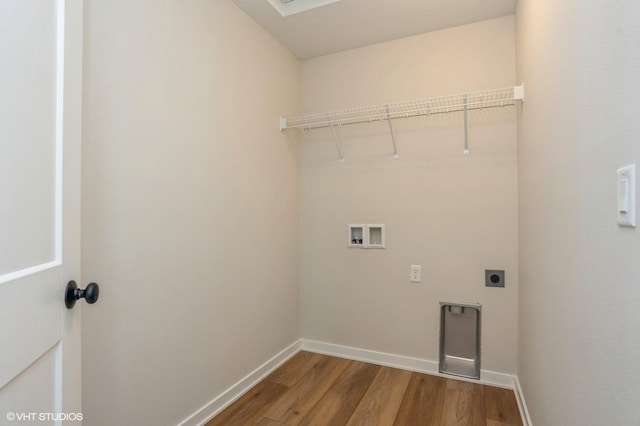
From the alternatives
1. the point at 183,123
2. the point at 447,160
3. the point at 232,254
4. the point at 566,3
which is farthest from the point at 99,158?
the point at 447,160

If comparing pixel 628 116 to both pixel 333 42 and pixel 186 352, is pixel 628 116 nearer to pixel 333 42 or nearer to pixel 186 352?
pixel 186 352

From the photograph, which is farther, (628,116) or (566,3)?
(566,3)

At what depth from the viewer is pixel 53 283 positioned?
816 millimetres

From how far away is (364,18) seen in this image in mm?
2189

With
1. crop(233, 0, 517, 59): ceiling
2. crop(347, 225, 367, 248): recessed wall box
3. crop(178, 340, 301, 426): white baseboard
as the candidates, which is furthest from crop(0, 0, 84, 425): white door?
crop(347, 225, 367, 248): recessed wall box

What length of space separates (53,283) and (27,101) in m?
0.44

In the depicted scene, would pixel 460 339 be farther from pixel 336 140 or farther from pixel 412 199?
pixel 336 140

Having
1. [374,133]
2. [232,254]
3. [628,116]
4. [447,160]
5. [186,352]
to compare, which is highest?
[374,133]

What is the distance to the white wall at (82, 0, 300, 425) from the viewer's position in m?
1.29

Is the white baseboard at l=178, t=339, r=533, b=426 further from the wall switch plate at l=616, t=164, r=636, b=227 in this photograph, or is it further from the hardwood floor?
the wall switch plate at l=616, t=164, r=636, b=227

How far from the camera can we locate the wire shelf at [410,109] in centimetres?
207

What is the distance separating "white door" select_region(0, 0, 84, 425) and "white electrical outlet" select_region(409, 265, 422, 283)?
202 cm

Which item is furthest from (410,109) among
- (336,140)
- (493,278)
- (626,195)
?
(626,195)

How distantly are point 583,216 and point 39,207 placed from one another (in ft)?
4.74
